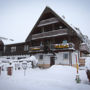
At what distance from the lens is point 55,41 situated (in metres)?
26.1

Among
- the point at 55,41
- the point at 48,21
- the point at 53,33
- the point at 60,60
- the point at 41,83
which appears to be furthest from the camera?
the point at 55,41

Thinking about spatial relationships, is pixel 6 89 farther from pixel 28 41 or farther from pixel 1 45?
pixel 1 45

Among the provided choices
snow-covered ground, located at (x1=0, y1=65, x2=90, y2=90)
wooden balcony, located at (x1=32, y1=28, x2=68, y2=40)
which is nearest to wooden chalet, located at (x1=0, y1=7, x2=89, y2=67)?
wooden balcony, located at (x1=32, y1=28, x2=68, y2=40)

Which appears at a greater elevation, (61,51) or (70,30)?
(70,30)

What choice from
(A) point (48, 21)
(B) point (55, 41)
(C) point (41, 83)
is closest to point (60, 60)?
(B) point (55, 41)

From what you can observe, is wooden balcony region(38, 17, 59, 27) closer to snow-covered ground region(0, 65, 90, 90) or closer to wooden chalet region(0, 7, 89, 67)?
wooden chalet region(0, 7, 89, 67)

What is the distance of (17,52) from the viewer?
107ft

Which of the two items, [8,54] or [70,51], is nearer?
[70,51]

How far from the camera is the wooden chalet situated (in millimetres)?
22922

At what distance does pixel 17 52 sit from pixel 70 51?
1540 centimetres

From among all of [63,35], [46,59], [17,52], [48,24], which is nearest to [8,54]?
[17,52]

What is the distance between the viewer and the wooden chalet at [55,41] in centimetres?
2292

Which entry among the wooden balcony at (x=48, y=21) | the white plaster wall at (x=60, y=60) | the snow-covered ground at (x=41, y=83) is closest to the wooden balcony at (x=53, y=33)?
the wooden balcony at (x=48, y=21)

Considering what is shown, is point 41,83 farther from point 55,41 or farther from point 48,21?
point 48,21
